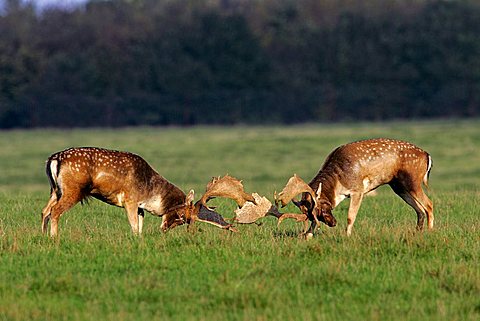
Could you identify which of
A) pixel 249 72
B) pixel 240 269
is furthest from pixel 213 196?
pixel 249 72

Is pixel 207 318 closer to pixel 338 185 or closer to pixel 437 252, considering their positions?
pixel 437 252

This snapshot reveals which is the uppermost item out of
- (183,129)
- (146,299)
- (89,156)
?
(89,156)

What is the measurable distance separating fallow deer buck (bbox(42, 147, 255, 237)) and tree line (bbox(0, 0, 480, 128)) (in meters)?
51.4

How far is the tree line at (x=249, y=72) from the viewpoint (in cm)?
6562

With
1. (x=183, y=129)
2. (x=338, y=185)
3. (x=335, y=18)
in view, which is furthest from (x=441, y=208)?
(x=335, y=18)

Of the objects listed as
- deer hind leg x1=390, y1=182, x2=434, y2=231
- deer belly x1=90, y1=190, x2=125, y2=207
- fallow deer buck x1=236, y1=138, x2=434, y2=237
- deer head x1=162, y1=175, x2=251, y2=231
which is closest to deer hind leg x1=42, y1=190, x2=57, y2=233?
deer belly x1=90, y1=190, x2=125, y2=207

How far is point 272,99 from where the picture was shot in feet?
218

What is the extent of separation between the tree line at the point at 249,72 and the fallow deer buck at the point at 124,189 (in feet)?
169

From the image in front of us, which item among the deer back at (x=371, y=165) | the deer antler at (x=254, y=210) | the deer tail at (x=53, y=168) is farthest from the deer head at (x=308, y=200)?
the deer tail at (x=53, y=168)

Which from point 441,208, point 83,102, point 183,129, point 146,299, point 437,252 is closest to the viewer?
point 146,299

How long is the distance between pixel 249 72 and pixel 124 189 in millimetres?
57047

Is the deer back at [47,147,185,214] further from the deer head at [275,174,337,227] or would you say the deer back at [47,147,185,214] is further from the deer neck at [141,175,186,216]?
the deer head at [275,174,337,227]

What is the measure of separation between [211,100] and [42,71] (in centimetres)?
1232

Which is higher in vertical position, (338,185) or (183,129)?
(338,185)
